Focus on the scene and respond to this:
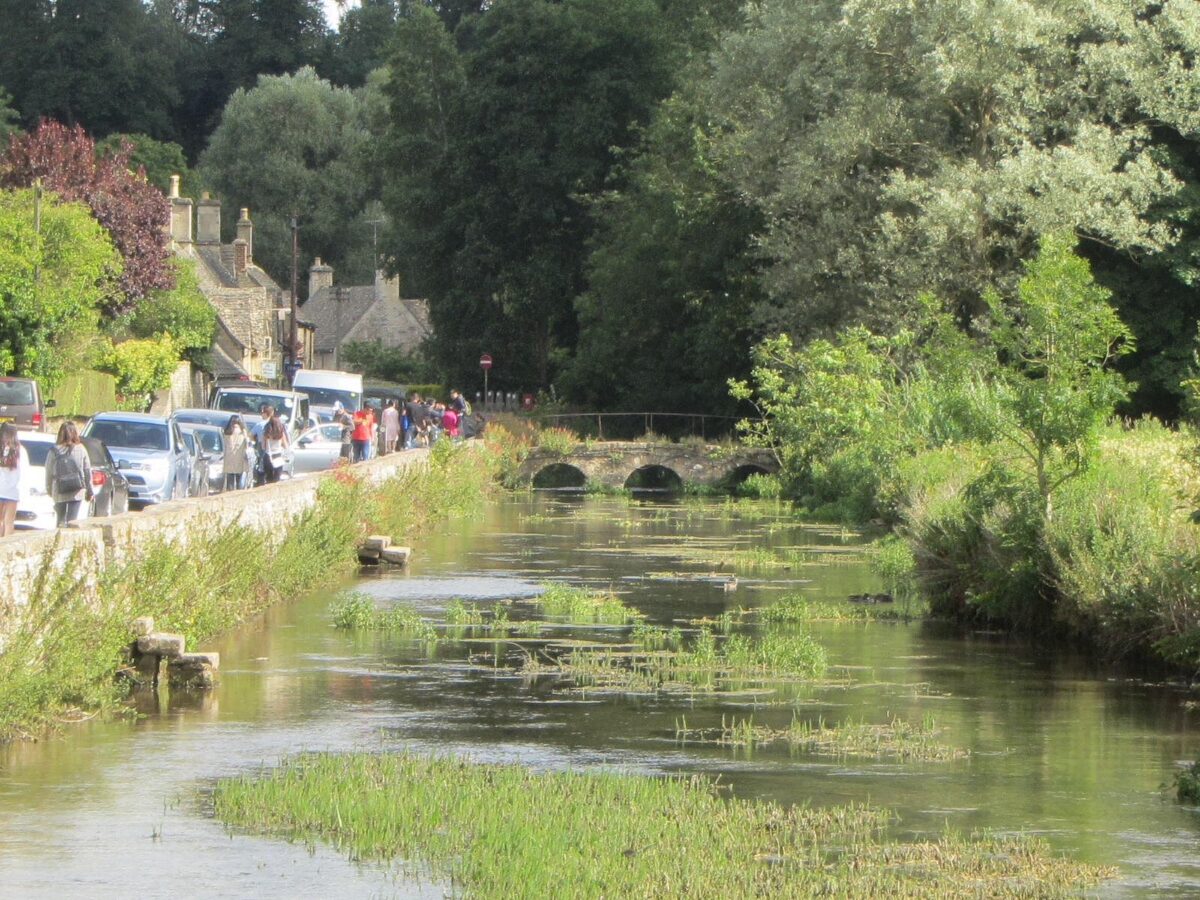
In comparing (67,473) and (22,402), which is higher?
(22,402)

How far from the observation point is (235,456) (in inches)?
1334

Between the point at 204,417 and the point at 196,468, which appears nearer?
the point at 196,468

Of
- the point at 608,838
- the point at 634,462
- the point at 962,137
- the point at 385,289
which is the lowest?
the point at 608,838

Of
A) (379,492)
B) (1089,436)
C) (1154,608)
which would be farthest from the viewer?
(379,492)

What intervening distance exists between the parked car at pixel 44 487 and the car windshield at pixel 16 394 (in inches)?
222

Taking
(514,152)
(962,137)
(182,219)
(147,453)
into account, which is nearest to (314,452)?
(147,453)

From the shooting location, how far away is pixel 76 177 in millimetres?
52031

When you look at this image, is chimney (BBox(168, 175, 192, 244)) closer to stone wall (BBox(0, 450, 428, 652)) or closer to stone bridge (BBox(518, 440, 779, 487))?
stone bridge (BBox(518, 440, 779, 487))

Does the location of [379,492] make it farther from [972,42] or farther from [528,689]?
[972,42]

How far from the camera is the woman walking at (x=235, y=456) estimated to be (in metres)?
33.8

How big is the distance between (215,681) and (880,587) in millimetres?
12198

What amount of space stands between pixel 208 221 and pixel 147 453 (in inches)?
2229

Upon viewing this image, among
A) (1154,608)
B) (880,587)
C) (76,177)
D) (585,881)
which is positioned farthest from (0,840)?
(76,177)

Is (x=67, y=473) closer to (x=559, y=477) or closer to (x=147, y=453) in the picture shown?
(x=147, y=453)
